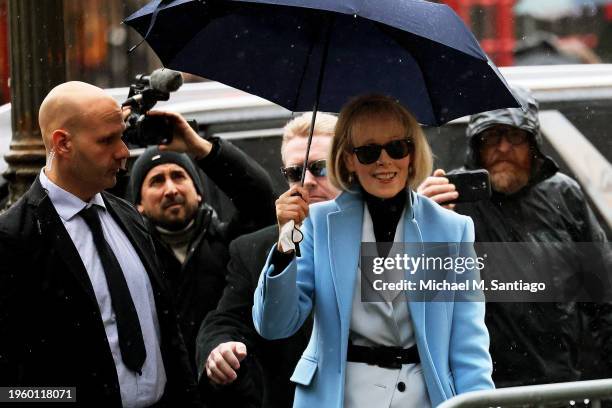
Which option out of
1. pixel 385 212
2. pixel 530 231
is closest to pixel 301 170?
pixel 385 212

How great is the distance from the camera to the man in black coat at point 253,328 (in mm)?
5016

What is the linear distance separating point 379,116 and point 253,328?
3.88ft

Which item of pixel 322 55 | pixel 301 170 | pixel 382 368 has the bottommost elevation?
pixel 382 368

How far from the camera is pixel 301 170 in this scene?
17.0 feet

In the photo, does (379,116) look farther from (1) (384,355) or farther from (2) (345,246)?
(1) (384,355)

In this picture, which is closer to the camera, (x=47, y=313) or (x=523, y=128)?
(x=47, y=313)

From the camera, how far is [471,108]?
14.8 ft

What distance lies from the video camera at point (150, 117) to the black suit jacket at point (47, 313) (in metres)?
0.90

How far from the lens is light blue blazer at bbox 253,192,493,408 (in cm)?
401

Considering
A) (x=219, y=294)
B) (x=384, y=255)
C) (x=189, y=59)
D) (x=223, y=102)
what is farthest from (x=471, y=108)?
(x=223, y=102)

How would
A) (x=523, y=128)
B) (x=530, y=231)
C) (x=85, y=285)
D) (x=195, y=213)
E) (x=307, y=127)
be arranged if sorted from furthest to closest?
(x=195, y=213)
(x=523, y=128)
(x=530, y=231)
(x=307, y=127)
(x=85, y=285)

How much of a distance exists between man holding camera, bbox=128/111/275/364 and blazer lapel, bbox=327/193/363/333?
1.35 m

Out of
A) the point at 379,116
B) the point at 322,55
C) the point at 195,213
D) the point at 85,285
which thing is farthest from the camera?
the point at 195,213

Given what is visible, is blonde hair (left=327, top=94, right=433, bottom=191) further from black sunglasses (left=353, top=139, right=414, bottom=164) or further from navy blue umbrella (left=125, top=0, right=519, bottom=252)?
navy blue umbrella (left=125, top=0, right=519, bottom=252)
